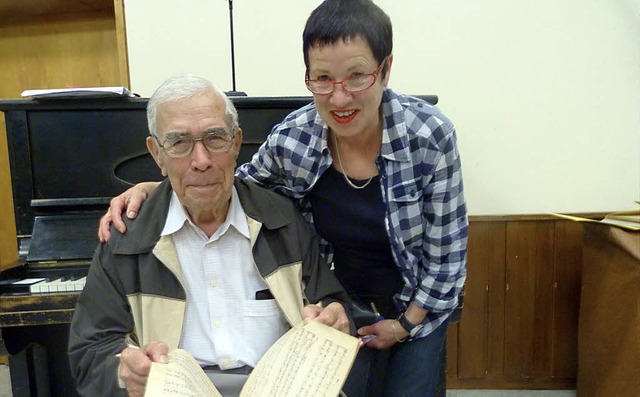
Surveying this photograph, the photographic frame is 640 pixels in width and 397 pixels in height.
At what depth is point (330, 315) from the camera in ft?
3.19

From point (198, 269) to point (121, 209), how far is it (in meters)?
0.25

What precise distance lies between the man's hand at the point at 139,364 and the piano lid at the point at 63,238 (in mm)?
729

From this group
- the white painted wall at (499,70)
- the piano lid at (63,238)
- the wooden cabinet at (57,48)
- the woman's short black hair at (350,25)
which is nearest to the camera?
the woman's short black hair at (350,25)

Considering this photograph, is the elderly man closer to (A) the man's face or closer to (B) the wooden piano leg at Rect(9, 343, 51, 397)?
(A) the man's face

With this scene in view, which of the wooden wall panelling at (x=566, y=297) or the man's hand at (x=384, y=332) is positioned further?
the wooden wall panelling at (x=566, y=297)

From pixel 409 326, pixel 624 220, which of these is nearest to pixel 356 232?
pixel 409 326

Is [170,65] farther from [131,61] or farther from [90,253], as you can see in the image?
[90,253]

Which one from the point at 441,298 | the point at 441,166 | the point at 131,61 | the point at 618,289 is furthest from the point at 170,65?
the point at 618,289

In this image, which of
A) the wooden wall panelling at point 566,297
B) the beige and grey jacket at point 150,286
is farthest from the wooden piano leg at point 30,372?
the wooden wall panelling at point 566,297

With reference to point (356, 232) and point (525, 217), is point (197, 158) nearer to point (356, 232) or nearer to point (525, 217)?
point (356, 232)

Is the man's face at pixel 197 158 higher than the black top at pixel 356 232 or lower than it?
higher

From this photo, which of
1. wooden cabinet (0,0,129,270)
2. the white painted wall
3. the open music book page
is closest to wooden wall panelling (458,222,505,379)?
the white painted wall

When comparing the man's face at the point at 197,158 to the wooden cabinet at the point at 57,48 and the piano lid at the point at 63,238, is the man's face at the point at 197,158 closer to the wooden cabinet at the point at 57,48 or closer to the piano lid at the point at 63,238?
the piano lid at the point at 63,238

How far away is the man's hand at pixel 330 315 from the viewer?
96 centimetres
